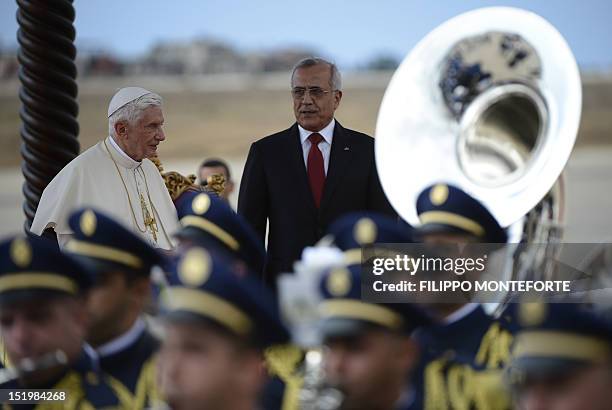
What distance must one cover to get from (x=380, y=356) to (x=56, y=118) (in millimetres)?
2890

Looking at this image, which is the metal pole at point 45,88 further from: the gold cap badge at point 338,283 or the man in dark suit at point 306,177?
the gold cap badge at point 338,283

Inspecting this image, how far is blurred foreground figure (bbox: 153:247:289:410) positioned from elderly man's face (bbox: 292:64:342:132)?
2758mm

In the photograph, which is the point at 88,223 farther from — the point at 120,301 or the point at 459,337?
the point at 459,337

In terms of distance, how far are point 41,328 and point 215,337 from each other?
81 cm

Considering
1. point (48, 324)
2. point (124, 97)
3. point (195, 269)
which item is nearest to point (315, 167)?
point (124, 97)

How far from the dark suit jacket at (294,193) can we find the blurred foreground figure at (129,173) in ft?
1.19

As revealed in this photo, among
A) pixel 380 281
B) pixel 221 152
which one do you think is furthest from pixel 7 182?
pixel 380 281

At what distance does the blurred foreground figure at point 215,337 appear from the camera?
132 inches

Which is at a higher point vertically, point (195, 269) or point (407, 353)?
point (195, 269)

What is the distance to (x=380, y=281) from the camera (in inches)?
167

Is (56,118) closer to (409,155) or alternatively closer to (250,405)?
(409,155)

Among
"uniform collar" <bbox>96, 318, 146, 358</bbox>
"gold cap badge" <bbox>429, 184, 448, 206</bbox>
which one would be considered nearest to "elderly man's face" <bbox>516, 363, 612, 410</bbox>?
"uniform collar" <bbox>96, 318, 146, 358</bbox>

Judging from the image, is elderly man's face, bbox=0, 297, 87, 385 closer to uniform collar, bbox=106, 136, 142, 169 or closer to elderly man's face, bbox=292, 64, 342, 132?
uniform collar, bbox=106, 136, 142, 169

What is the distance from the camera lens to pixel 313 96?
628 cm
